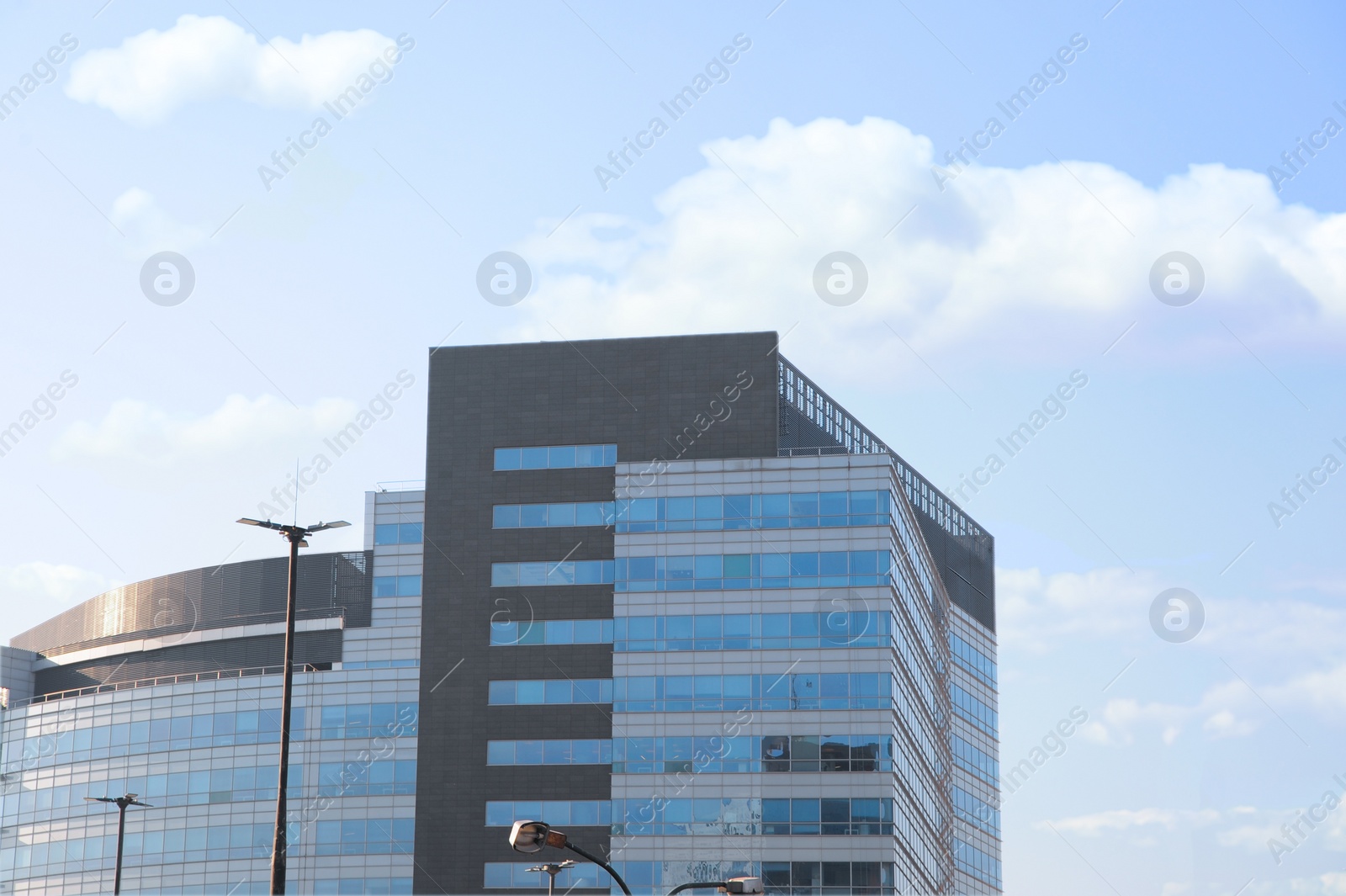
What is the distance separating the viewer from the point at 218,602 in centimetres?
10681

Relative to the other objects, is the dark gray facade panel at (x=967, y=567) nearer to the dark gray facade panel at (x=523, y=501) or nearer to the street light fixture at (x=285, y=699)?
the dark gray facade panel at (x=523, y=501)

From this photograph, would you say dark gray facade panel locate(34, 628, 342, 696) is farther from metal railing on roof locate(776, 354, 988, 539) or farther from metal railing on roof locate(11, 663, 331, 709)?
metal railing on roof locate(776, 354, 988, 539)

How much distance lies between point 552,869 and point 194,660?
36220 millimetres

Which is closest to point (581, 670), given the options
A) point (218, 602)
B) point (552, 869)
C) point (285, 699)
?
point (552, 869)

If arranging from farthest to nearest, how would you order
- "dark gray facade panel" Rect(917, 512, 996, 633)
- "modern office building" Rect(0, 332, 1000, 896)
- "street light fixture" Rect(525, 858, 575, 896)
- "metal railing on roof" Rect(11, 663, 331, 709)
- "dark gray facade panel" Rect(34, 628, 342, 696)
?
1. "dark gray facade panel" Rect(917, 512, 996, 633)
2. "metal railing on roof" Rect(11, 663, 331, 709)
3. "dark gray facade panel" Rect(34, 628, 342, 696)
4. "modern office building" Rect(0, 332, 1000, 896)
5. "street light fixture" Rect(525, 858, 575, 896)

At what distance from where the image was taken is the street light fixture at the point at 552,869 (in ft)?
268

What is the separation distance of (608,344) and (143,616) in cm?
3902

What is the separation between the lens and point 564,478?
9369cm

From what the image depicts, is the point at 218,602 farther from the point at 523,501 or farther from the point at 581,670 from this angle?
the point at 581,670

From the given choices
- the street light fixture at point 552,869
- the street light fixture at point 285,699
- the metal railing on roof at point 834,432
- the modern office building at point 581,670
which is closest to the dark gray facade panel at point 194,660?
the modern office building at point 581,670

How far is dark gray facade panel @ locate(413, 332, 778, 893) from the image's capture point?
90938mm

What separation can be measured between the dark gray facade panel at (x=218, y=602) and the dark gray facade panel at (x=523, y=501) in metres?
8.31

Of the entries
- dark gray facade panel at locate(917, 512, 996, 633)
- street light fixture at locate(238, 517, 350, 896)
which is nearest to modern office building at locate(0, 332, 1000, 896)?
dark gray facade panel at locate(917, 512, 996, 633)

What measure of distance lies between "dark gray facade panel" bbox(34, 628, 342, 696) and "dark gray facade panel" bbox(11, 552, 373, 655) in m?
1.22
